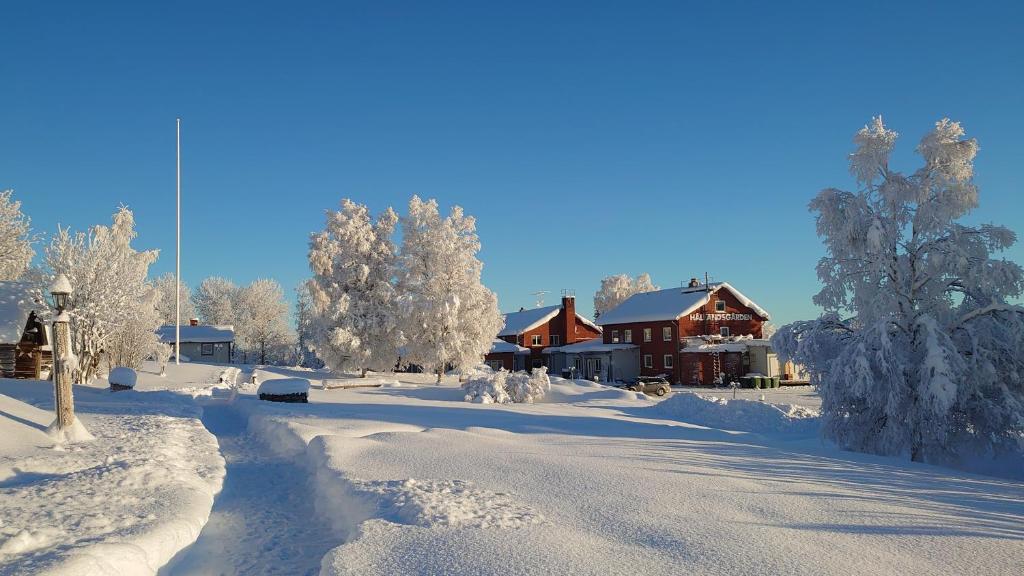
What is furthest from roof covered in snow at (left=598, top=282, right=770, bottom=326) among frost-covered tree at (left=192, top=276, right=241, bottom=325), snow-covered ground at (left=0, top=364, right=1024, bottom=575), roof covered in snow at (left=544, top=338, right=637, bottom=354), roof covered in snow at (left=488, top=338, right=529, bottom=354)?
frost-covered tree at (left=192, top=276, right=241, bottom=325)

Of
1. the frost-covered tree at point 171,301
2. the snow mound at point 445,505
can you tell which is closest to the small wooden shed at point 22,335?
the snow mound at point 445,505

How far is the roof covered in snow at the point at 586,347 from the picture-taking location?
5442 cm

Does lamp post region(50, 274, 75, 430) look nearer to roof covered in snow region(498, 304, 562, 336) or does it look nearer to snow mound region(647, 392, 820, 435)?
snow mound region(647, 392, 820, 435)

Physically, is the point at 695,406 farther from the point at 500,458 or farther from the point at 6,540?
the point at 6,540

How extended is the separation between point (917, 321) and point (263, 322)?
3016 inches

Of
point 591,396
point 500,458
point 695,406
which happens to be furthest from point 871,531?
point 591,396

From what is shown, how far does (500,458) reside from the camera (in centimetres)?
1068

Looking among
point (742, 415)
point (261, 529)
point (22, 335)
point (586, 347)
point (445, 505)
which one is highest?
point (22, 335)

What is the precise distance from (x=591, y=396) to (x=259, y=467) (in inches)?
860

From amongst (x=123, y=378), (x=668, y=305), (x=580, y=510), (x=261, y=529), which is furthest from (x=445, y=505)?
(x=668, y=305)

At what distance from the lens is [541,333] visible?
63.6 metres

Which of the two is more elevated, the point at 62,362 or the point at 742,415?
the point at 62,362

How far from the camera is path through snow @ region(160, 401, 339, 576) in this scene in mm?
6988

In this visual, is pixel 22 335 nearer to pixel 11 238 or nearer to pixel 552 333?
pixel 11 238
